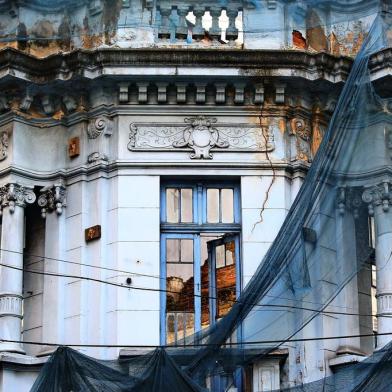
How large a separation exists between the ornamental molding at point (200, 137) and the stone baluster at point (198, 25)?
3.69 ft

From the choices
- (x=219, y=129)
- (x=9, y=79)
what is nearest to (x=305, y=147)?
(x=219, y=129)

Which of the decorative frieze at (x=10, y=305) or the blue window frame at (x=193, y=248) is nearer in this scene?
the decorative frieze at (x=10, y=305)

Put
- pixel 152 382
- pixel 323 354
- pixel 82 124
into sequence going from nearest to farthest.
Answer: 1. pixel 152 382
2. pixel 323 354
3. pixel 82 124

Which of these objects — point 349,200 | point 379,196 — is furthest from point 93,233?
point 379,196

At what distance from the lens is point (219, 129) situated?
20078 mm

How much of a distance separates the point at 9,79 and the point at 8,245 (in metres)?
2.24

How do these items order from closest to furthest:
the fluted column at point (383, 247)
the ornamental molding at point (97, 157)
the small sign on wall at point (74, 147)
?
the fluted column at point (383, 247), the ornamental molding at point (97, 157), the small sign on wall at point (74, 147)

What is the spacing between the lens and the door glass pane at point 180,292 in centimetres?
1947

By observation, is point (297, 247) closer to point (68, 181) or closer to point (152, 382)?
point (152, 382)

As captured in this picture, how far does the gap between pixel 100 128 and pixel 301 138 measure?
2717 mm

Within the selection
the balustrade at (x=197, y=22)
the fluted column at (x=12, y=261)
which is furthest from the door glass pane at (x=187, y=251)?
the balustrade at (x=197, y=22)

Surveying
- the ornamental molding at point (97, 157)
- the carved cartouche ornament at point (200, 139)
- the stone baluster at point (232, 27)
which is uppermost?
the stone baluster at point (232, 27)

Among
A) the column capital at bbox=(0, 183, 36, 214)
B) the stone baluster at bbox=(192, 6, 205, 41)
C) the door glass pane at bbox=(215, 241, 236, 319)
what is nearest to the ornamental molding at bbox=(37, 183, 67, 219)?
the column capital at bbox=(0, 183, 36, 214)

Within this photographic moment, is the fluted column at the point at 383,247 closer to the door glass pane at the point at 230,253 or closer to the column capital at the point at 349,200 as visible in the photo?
the column capital at the point at 349,200
